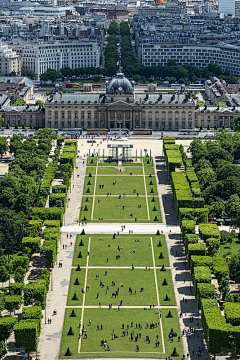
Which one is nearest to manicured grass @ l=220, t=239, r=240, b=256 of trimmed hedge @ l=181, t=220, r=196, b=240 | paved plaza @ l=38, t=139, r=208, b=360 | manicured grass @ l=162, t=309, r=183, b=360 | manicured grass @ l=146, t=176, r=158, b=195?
trimmed hedge @ l=181, t=220, r=196, b=240

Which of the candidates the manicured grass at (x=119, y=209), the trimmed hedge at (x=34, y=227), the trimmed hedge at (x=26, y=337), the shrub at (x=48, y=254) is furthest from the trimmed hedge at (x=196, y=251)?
the trimmed hedge at (x=26, y=337)

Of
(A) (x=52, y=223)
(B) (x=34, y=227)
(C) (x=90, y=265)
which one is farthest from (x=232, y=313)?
(A) (x=52, y=223)

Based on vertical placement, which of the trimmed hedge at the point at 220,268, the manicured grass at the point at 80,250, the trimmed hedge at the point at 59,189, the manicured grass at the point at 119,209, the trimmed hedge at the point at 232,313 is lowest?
the manicured grass at the point at 119,209

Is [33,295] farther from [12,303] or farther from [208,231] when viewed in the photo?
[208,231]

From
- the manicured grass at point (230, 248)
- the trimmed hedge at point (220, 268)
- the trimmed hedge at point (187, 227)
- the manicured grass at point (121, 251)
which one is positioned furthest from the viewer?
the trimmed hedge at point (187, 227)

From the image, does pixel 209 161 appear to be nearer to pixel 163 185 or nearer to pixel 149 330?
pixel 163 185

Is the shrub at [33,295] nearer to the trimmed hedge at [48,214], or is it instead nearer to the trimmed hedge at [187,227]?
the trimmed hedge at [187,227]
